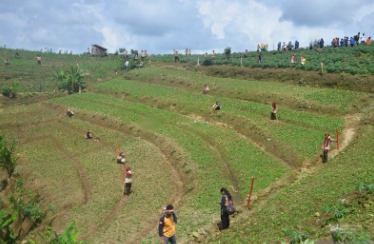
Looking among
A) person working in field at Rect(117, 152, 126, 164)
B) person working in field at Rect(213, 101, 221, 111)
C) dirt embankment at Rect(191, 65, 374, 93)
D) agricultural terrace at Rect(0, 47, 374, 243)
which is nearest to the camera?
agricultural terrace at Rect(0, 47, 374, 243)

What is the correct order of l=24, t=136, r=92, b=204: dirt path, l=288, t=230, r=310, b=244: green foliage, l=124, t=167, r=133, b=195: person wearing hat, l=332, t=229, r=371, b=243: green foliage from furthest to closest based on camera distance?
l=24, t=136, r=92, b=204: dirt path, l=124, t=167, r=133, b=195: person wearing hat, l=288, t=230, r=310, b=244: green foliage, l=332, t=229, r=371, b=243: green foliage

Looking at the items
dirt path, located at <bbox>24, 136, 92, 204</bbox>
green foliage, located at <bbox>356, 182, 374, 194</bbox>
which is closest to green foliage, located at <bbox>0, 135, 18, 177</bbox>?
dirt path, located at <bbox>24, 136, 92, 204</bbox>

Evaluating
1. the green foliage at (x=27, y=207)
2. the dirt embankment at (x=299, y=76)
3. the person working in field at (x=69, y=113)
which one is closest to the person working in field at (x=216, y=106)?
the dirt embankment at (x=299, y=76)

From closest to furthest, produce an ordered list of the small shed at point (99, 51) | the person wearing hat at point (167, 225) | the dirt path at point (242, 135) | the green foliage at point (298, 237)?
the green foliage at point (298, 237)
the person wearing hat at point (167, 225)
the dirt path at point (242, 135)
the small shed at point (99, 51)

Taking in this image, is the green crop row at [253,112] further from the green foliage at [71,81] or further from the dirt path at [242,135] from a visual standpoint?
the green foliage at [71,81]

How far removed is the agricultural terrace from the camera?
885 inches

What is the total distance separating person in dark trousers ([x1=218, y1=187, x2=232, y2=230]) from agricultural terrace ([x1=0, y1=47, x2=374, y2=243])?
2.85 feet

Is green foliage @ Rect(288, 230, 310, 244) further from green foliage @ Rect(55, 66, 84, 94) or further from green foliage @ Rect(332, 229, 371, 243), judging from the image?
green foliage @ Rect(55, 66, 84, 94)

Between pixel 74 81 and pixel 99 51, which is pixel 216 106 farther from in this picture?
pixel 99 51

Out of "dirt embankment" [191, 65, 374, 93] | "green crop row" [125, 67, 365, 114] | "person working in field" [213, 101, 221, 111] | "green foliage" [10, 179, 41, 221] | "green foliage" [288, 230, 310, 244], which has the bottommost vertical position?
"green foliage" [10, 179, 41, 221]

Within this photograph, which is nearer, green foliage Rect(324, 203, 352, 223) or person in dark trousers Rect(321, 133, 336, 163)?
green foliage Rect(324, 203, 352, 223)

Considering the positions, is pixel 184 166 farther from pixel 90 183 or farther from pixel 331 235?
pixel 331 235

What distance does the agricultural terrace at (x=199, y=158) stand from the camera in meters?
22.5

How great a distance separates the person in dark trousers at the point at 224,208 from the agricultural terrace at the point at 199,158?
0.87 metres
